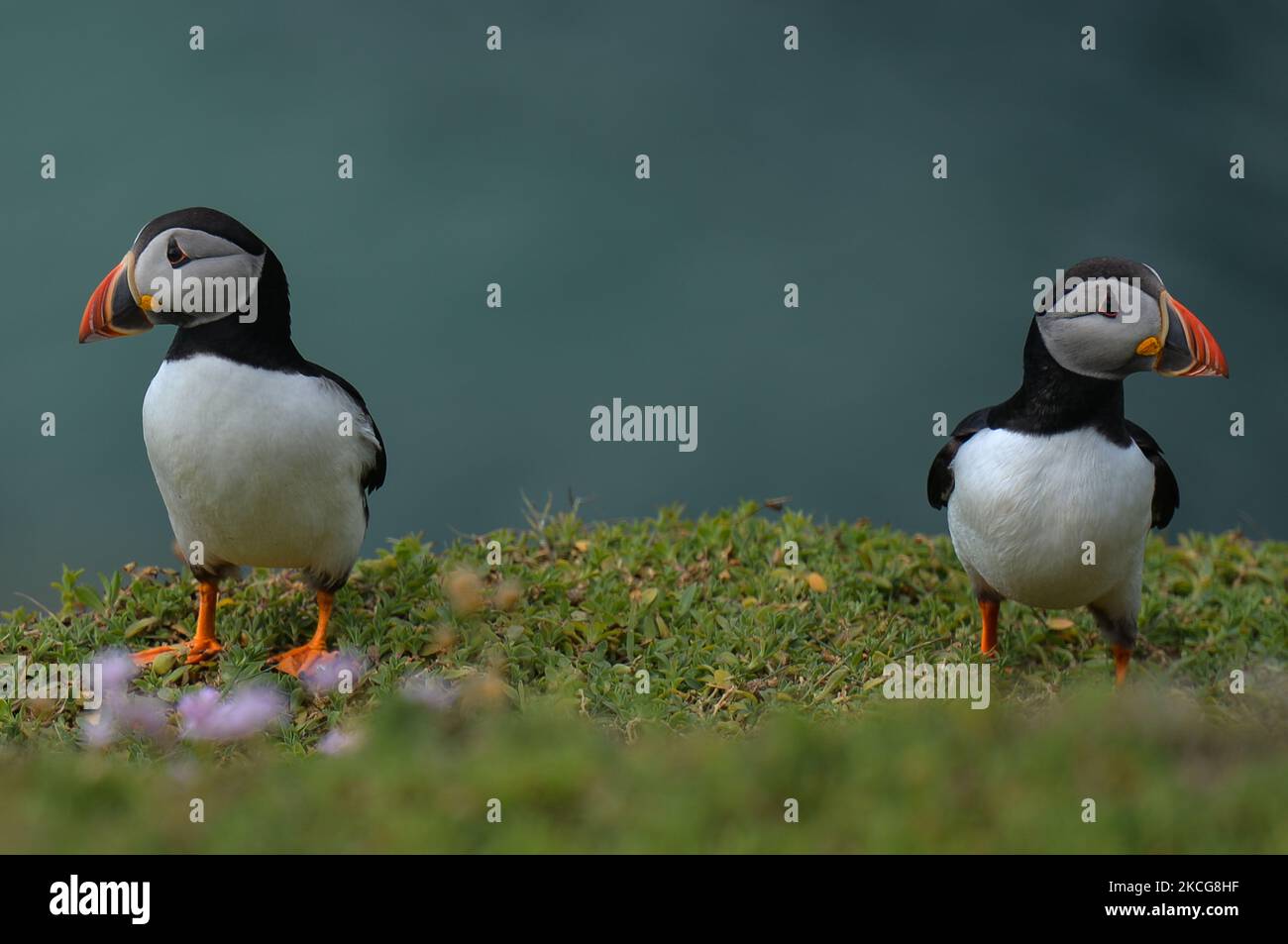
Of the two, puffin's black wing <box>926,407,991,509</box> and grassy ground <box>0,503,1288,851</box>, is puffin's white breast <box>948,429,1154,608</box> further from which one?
grassy ground <box>0,503,1288,851</box>

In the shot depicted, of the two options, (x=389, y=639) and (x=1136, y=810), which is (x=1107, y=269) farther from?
(x=389, y=639)

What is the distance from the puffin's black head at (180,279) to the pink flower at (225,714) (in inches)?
60.0

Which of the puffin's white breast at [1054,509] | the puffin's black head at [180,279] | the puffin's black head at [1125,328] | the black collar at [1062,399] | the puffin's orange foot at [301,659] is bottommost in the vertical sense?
the puffin's orange foot at [301,659]

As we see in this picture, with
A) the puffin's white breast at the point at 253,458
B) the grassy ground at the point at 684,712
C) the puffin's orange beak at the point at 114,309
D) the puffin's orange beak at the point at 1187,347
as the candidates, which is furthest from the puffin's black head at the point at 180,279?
the puffin's orange beak at the point at 1187,347

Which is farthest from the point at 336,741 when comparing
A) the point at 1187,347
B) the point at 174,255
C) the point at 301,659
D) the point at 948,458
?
the point at 1187,347

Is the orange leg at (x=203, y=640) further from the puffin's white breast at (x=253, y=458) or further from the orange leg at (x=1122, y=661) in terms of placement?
the orange leg at (x=1122, y=661)

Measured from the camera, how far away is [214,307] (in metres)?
5.88

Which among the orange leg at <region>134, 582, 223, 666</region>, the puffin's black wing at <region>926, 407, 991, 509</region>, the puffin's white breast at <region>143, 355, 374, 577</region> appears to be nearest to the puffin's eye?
the puffin's white breast at <region>143, 355, 374, 577</region>

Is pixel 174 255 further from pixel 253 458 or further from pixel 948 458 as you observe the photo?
pixel 948 458

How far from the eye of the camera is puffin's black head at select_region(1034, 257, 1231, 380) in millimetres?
5602

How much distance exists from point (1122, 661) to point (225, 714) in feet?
12.8

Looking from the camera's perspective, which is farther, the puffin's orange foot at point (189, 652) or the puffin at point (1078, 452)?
the puffin's orange foot at point (189, 652)

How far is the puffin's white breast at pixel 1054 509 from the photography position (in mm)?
5844
